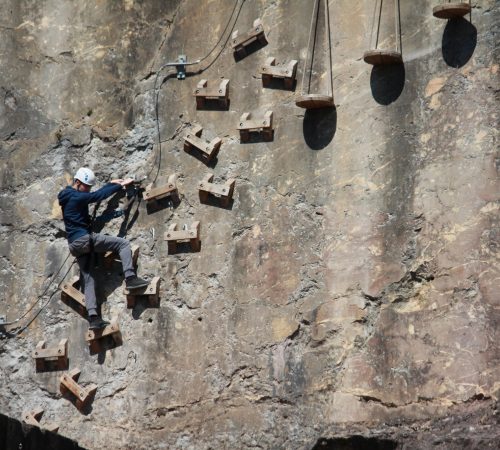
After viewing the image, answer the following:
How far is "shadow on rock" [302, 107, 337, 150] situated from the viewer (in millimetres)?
9102

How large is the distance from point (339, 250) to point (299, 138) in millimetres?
929

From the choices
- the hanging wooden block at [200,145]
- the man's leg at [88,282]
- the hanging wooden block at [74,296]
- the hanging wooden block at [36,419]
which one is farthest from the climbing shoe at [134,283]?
the hanging wooden block at [36,419]

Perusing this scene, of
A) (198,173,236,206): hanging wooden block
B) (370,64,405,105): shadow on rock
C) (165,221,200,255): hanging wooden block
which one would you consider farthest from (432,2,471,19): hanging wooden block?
(165,221,200,255): hanging wooden block

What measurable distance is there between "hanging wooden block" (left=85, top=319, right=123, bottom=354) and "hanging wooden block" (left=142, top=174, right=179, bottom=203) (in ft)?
3.19

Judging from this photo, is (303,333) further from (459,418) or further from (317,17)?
(317,17)

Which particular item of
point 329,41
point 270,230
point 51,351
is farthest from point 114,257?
point 329,41

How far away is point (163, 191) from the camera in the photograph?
9.69m

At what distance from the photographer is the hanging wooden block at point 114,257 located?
9.66 metres

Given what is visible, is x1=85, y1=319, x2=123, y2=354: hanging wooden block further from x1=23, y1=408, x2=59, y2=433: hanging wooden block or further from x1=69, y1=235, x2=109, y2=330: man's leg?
x1=23, y1=408, x2=59, y2=433: hanging wooden block

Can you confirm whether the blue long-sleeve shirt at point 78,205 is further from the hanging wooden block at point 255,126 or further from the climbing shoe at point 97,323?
the hanging wooden block at point 255,126

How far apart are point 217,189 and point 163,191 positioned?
0.47 metres

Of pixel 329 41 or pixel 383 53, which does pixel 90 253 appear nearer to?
pixel 329 41

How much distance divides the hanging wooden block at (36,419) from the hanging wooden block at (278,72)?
9.79 feet

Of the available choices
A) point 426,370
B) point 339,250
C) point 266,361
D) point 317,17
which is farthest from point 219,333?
point 317,17
